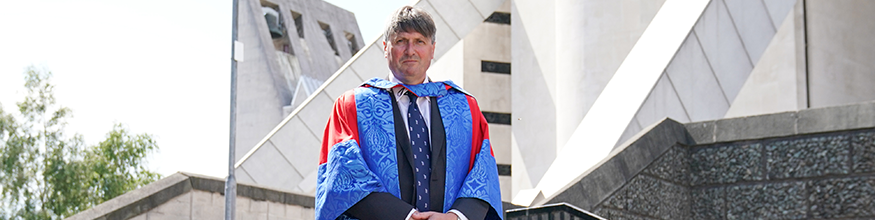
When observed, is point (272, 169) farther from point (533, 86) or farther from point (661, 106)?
point (661, 106)

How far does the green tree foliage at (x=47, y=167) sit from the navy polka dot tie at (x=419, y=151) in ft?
92.4

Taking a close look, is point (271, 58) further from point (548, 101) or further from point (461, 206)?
point (461, 206)

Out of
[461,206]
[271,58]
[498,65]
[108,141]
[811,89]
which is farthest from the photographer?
[271,58]

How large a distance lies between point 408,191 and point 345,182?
0.22 metres

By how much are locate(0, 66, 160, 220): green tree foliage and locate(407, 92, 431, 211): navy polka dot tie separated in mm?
28170

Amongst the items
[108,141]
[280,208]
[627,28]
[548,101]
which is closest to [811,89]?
[627,28]

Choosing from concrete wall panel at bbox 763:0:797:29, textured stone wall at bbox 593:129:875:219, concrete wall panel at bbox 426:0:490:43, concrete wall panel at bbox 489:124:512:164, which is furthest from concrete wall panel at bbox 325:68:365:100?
textured stone wall at bbox 593:129:875:219

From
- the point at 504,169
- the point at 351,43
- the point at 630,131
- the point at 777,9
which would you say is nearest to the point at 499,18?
the point at 504,169

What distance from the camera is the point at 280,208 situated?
9188mm

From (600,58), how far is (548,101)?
2064 millimetres

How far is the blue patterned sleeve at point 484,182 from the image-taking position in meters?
3.01

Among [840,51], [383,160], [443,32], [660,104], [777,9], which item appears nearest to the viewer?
[383,160]

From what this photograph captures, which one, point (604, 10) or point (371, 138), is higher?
point (604, 10)

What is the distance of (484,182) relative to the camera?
3.06m
